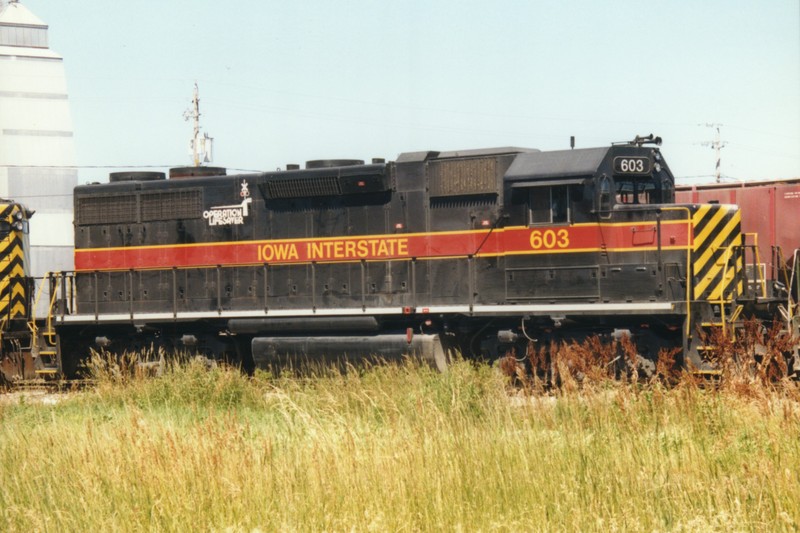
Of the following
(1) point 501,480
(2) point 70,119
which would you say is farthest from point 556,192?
(2) point 70,119

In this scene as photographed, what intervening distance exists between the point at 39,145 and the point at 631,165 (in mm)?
44768

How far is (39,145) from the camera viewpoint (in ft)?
175

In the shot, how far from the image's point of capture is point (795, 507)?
6449 millimetres

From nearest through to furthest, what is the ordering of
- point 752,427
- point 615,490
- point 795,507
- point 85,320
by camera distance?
point 795,507, point 615,490, point 752,427, point 85,320

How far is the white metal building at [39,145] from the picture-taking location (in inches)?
2036

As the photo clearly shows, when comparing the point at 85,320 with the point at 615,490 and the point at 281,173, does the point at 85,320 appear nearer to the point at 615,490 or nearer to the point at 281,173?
the point at 281,173

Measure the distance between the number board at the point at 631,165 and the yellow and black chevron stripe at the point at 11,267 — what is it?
452 inches

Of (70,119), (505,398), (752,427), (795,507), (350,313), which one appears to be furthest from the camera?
(70,119)

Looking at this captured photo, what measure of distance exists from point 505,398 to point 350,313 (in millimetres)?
6530

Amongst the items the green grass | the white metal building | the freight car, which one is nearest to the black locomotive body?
the freight car

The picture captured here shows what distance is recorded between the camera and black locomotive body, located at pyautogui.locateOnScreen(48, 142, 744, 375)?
1454 cm

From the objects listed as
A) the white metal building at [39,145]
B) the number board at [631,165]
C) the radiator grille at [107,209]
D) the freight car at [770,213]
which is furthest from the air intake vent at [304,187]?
the white metal building at [39,145]

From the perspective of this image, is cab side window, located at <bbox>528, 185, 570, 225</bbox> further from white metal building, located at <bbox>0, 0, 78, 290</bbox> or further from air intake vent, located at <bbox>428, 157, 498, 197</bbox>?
white metal building, located at <bbox>0, 0, 78, 290</bbox>

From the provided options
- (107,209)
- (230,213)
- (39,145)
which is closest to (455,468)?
(230,213)
